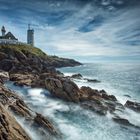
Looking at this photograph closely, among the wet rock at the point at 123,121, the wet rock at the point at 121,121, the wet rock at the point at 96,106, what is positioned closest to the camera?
the wet rock at the point at 123,121

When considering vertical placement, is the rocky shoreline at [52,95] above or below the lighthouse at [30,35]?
below

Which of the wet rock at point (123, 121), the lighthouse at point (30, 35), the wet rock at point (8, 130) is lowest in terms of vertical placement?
the wet rock at point (123, 121)

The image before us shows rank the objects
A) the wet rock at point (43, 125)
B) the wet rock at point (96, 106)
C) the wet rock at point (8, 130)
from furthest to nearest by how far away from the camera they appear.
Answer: the wet rock at point (96, 106)
the wet rock at point (43, 125)
the wet rock at point (8, 130)

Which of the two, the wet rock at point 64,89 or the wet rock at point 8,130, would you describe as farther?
the wet rock at point 64,89

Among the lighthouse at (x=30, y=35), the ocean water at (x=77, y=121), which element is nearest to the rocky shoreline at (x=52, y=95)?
the ocean water at (x=77, y=121)

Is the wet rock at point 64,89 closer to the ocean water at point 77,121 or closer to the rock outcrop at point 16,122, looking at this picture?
the ocean water at point 77,121

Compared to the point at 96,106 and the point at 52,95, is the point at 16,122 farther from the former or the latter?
the point at 52,95

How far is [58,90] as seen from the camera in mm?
44688

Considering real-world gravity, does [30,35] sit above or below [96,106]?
above

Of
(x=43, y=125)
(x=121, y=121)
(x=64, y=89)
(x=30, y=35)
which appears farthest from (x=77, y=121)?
(x=30, y=35)

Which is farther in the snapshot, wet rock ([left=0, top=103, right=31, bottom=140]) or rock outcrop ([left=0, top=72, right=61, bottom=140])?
rock outcrop ([left=0, top=72, right=61, bottom=140])

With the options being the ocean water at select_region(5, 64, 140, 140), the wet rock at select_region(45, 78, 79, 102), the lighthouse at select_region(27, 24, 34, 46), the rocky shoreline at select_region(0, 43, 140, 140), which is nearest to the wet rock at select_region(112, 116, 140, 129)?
the rocky shoreline at select_region(0, 43, 140, 140)

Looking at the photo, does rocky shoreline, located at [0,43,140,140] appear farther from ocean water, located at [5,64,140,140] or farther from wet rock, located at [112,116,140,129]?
ocean water, located at [5,64,140,140]

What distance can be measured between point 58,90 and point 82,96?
5.23 m
